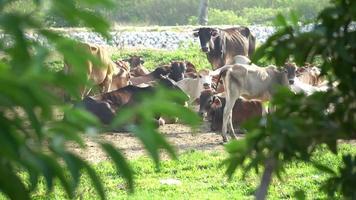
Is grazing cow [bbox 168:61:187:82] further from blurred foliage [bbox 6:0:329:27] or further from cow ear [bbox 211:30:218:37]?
blurred foliage [bbox 6:0:329:27]

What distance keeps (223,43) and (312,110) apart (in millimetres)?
19380

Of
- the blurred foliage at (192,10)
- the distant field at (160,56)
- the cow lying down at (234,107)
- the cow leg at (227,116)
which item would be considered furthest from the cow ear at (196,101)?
the blurred foliage at (192,10)

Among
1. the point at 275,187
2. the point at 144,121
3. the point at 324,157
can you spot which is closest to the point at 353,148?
the point at 324,157

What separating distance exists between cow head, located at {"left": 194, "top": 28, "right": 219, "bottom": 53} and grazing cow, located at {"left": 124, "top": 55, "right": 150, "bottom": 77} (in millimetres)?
1555

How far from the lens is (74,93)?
1.36m

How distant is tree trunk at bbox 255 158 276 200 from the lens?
1.84 metres

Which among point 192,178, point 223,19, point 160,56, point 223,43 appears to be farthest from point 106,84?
point 223,19

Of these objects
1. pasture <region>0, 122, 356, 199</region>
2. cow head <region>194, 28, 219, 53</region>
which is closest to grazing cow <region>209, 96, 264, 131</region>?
pasture <region>0, 122, 356, 199</region>

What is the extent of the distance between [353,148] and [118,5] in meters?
9.51

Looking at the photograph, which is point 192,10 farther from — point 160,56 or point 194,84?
point 194,84

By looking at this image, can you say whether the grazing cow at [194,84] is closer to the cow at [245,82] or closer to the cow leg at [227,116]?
the cow at [245,82]

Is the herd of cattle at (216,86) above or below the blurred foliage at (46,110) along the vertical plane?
below

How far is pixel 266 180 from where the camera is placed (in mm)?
1868

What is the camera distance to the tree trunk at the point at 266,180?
1837 mm
